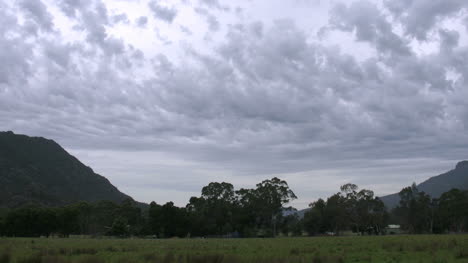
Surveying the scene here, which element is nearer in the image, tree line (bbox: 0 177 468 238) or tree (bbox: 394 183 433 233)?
tree line (bbox: 0 177 468 238)

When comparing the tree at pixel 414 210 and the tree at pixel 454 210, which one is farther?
the tree at pixel 414 210

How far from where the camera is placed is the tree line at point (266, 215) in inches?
3964

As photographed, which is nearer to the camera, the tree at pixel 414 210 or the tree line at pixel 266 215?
the tree line at pixel 266 215

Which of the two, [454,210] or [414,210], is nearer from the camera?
[454,210]

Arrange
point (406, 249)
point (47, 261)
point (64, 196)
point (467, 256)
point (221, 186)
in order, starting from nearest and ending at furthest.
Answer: point (47, 261), point (467, 256), point (406, 249), point (221, 186), point (64, 196)

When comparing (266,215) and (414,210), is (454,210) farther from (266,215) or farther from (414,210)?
(266,215)

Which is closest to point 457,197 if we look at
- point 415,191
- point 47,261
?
point 415,191

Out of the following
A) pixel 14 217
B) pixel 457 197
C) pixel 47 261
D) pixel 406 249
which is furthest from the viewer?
pixel 457 197

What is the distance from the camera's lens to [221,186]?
376ft

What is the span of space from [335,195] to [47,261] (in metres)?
106

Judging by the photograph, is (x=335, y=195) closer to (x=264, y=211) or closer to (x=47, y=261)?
(x=264, y=211)

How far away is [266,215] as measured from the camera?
109250 millimetres

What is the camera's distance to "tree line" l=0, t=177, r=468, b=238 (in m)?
101

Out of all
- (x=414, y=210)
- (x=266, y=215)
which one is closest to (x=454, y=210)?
(x=414, y=210)
